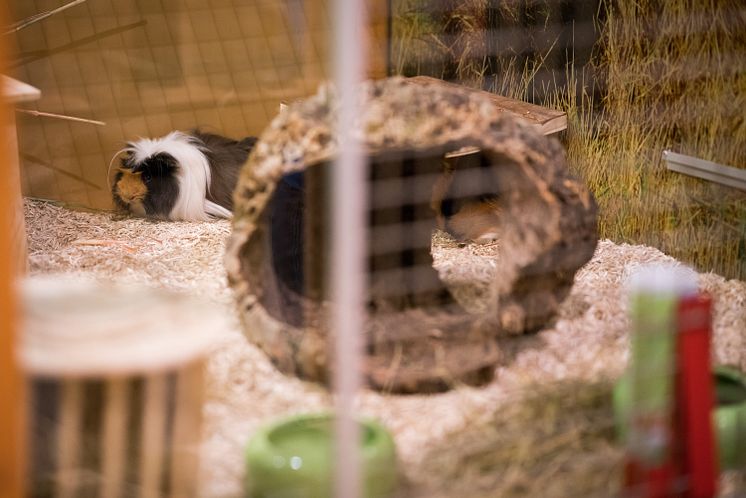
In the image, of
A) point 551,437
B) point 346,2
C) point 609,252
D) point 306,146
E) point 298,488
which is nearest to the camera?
point 346,2

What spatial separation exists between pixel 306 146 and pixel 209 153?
63.2 inches

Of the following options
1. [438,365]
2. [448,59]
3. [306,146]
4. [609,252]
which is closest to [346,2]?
A: [306,146]

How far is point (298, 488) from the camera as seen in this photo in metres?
1.40

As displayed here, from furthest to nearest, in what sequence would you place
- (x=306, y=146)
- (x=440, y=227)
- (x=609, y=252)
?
(x=440, y=227) → (x=609, y=252) → (x=306, y=146)

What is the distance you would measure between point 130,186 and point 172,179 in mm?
145

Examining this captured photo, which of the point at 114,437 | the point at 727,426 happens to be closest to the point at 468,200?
the point at 727,426

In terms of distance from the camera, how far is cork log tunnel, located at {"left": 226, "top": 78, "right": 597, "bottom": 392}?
5.84 feet

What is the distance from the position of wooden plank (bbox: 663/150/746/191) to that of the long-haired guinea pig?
5.02 feet

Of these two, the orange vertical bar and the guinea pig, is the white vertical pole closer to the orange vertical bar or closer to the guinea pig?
the orange vertical bar

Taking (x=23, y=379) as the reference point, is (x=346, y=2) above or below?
above

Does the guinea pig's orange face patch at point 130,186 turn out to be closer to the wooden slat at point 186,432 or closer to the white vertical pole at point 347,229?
the wooden slat at point 186,432

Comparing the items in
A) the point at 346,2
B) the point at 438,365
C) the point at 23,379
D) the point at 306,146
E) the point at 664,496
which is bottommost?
the point at 664,496

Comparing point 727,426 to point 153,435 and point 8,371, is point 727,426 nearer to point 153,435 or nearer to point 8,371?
point 153,435

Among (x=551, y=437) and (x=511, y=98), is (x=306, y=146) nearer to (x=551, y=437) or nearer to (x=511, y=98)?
(x=551, y=437)
